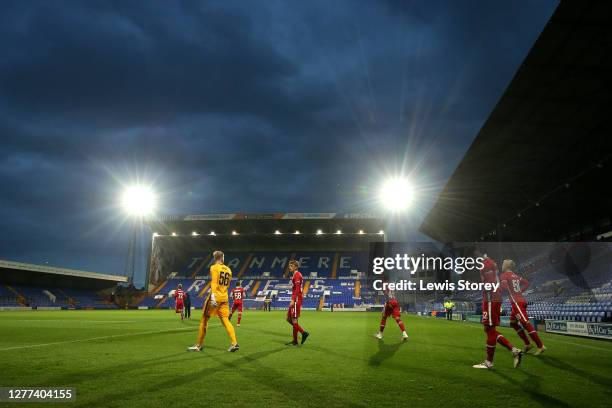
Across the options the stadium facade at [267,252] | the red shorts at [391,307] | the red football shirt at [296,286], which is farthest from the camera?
the stadium facade at [267,252]

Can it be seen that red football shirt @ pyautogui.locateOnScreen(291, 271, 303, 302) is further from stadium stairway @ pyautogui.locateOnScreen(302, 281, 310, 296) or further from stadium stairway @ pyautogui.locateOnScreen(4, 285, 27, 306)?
stadium stairway @ pyautogui.locateOnScreen(4, 285, 27, 306)

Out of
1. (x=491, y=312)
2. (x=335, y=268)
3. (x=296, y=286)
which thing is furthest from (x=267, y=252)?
(x=491, y=312)

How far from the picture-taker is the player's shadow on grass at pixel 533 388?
522cm

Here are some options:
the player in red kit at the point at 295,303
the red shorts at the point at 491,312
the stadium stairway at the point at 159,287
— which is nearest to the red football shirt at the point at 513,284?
the red shorts at the point at 491,312

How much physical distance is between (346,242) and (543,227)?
30074 millimetres

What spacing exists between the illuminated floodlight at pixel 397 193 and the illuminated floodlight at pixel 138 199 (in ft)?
110

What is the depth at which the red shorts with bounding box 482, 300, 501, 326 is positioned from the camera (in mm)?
7971

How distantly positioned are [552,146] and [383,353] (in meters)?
20.7

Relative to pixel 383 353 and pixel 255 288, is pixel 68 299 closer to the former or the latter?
pixel 255 288

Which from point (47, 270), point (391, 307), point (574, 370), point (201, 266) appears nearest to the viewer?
point (574, 370)

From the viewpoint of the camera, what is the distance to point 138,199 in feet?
197

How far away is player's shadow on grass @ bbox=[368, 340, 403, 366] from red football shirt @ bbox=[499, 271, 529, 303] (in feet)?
9.70

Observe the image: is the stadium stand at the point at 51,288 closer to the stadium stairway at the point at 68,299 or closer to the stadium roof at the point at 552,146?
the stadium stairway at the point at 68,299

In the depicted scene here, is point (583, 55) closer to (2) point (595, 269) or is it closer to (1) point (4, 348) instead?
(1) point (4, 348)
